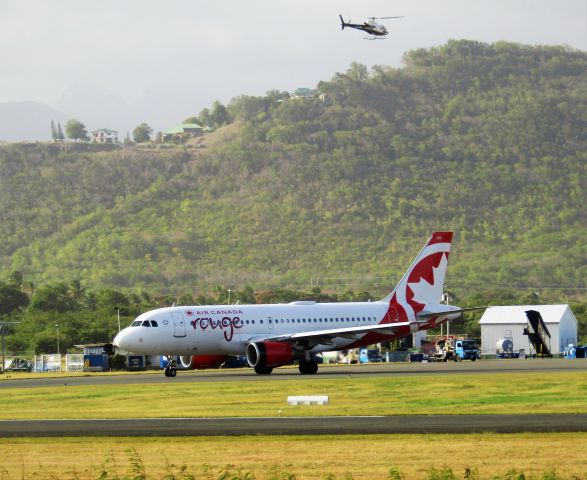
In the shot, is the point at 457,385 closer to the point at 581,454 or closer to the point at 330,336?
the point at 330,336

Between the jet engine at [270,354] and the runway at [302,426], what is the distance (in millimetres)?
30796

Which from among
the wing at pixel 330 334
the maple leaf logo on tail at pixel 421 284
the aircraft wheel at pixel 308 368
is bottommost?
the aircraft wheel at pixel 308 368

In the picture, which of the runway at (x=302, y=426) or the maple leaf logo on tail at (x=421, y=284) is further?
the maple leaf logo on tail at (x=421, y=284)

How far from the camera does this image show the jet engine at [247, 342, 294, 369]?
73562mm

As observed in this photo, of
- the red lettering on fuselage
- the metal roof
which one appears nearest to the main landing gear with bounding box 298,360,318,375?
the red lettering on fuselage

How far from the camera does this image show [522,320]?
127 m

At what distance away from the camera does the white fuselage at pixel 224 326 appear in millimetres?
74000

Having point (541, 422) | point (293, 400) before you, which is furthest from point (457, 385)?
point (541, 422)

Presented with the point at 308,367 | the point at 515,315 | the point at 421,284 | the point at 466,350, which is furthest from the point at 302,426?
the point at 515,315

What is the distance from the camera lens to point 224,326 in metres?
75.6

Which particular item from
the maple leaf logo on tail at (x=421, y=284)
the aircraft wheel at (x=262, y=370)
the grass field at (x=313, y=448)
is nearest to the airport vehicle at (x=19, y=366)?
the maple leaf logo on tail at (x=421, y=284)

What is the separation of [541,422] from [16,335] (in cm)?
12450

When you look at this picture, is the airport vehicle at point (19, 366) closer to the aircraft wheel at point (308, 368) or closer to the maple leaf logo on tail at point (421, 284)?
the maple leaf logo on tail at point (421, 284)

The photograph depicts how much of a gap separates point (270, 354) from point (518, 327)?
58.5 meters
